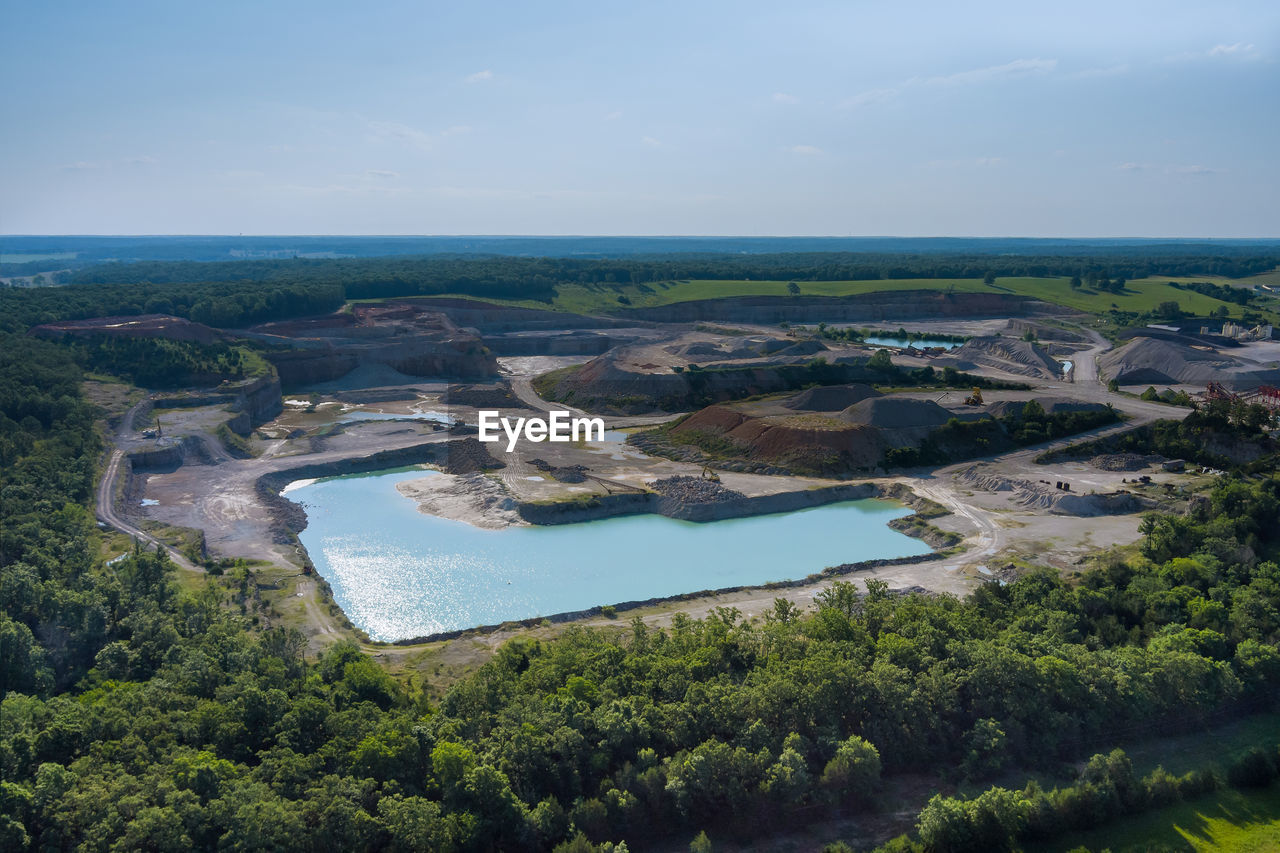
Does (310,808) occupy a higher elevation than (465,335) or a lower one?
lower

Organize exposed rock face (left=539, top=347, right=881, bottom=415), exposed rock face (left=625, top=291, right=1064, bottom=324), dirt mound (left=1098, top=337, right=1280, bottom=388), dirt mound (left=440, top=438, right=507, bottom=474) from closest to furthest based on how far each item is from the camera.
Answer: dirt mound (left=440, top=438, right=507, bottom=474), exposed rock face (left=539, top=347, right=881, bottom=415), dirt mound (left=1098, top=337, right=1280, bottom=388), exposed rock face (left=625, top=291, right=1064, bottom=324)

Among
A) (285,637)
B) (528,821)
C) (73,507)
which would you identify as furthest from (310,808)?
(73,507)

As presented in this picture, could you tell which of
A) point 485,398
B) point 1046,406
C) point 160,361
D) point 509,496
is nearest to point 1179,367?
point 1046,406

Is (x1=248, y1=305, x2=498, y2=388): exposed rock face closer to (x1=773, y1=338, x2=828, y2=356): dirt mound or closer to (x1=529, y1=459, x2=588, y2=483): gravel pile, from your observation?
(x1=773, y1=338, x2=828, y2=356): dirt mound


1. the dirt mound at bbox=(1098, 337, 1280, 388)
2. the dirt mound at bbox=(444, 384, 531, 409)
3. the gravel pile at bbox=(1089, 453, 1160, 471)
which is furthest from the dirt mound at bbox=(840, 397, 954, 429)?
the dirt mound at bbox=(1098, 337, 1280, 388)

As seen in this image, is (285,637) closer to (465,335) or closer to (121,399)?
(121,399)

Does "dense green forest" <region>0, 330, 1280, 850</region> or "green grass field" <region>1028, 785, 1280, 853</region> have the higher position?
"dense green forest" <region>0, 330, 1280, 850</region>
